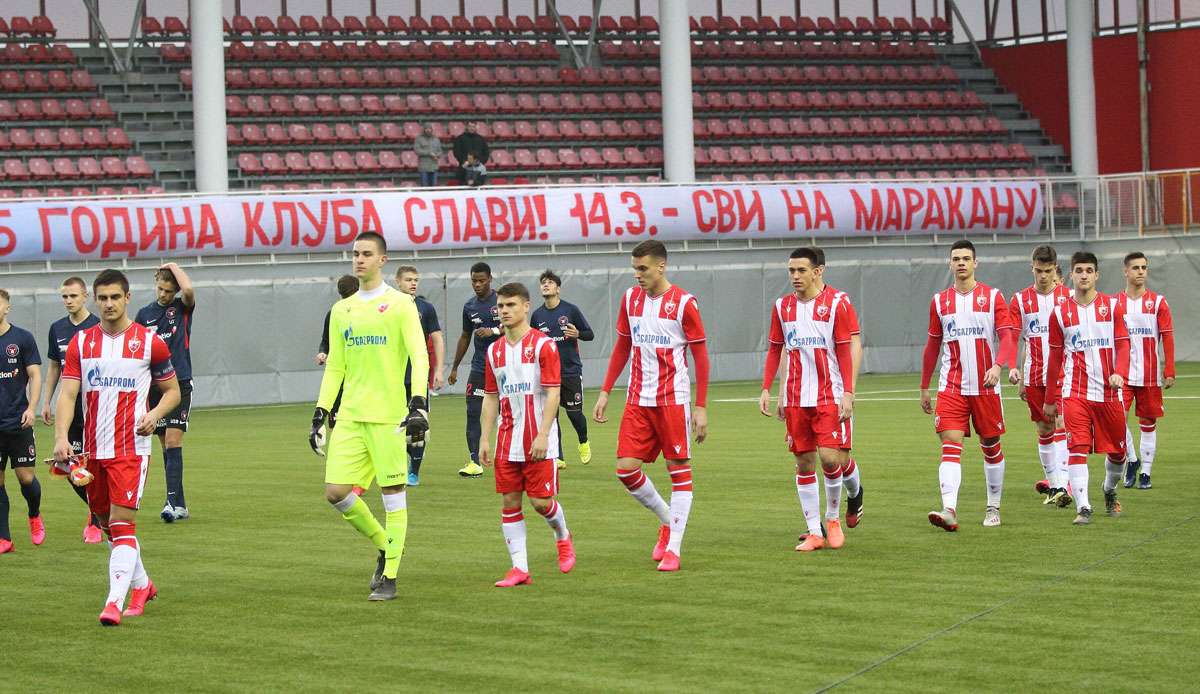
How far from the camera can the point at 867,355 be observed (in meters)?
34.4

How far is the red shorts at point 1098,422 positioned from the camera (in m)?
12.0

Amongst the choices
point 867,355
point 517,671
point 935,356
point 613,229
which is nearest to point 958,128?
point 867,355

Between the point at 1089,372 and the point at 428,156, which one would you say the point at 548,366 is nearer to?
the point at 1089,372

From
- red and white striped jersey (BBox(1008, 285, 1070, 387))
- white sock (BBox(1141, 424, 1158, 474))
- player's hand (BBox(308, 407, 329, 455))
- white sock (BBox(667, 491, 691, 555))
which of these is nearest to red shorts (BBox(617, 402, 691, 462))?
white sock (BBox(667, 491, 691, 555))

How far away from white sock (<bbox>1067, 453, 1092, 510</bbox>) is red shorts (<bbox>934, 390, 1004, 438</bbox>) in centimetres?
62

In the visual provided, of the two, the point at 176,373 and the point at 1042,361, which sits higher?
the point at 176,373

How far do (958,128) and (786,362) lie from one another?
101 ft

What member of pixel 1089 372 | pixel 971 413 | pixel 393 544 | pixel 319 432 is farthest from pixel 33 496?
pixel 1089 372

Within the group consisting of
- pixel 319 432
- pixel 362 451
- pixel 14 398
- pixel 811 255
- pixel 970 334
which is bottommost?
pixel 362 451

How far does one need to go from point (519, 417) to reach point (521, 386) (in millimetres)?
209

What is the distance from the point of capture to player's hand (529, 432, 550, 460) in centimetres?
959

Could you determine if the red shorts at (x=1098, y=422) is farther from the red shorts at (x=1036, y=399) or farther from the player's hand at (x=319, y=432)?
the player's hand at (x=319, y=432)

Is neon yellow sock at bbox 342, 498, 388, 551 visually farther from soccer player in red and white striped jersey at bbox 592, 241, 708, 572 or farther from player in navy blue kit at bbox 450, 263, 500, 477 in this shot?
player in navy blue kit at bbox 450, 263, 500, 477

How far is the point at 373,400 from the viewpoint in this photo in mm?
9398
